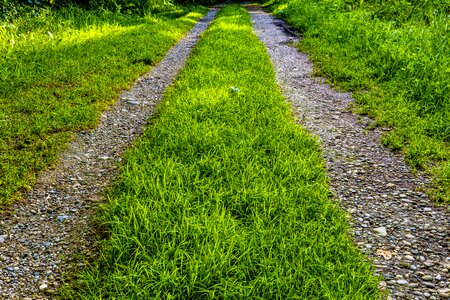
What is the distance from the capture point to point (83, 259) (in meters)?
3.05

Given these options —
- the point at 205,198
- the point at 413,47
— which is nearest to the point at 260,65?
the point at 413,47

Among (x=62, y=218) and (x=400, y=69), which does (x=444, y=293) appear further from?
(x=400, y=69)

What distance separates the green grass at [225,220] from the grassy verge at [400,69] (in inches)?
57.4

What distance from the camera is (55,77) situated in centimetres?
754

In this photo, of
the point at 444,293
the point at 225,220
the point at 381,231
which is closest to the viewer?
the point at 444,293

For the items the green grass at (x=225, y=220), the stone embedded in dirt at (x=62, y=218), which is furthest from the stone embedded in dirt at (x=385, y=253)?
the stone embedded in dirt at (x=62, y=218)

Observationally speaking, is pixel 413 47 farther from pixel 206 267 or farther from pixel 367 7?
pixel 206 267

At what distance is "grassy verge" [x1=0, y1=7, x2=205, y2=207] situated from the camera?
4680 millimetres

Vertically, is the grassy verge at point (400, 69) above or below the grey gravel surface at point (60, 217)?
above

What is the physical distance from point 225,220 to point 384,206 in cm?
176

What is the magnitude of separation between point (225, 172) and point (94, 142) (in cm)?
220

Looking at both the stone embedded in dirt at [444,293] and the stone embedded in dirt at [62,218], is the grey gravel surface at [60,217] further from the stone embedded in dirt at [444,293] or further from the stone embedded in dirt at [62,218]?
the stone embedded in dirt at [444,293]

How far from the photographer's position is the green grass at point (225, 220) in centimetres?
268

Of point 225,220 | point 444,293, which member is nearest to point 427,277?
point 444,293
